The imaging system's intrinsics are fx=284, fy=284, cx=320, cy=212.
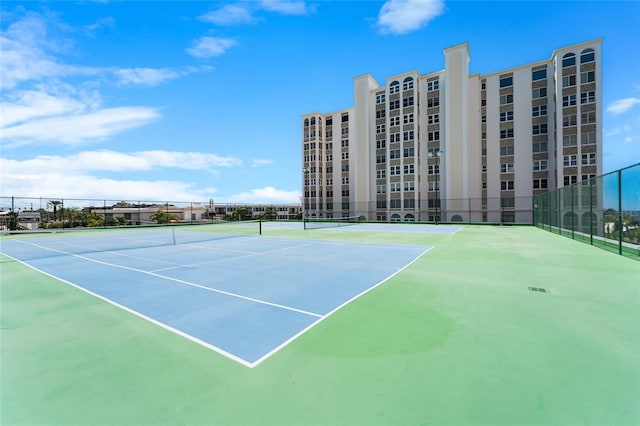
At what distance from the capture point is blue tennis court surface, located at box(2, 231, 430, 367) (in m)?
4.21

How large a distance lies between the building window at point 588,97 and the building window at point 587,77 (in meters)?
1.47

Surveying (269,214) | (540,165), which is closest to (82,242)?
(269,214)

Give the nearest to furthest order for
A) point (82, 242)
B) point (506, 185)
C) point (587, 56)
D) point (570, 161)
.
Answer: point (82, 242) < point (587, 56) < point (570, 161) < point (506, 185)

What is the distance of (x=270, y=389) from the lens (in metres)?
2.81

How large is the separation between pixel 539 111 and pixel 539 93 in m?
2.48

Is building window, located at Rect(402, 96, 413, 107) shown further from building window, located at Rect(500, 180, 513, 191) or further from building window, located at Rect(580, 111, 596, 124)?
building window, located at Rect(580, 111, 596, 124)

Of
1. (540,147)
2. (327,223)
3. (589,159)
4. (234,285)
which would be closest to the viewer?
(234,285)

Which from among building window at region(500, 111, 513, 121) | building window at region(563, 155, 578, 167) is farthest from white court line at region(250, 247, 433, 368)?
building window at region(500, 111, 513, 121)

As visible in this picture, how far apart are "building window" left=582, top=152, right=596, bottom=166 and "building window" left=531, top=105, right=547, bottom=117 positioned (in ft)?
25.5

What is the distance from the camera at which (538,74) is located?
1547 inches

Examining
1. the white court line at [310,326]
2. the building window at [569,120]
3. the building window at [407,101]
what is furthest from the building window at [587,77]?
the white court line at [310,326]

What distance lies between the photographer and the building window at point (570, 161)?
117 ft

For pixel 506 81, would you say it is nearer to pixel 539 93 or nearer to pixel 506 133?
pixel 539 93

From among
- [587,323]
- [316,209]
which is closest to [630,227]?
[587,323]
